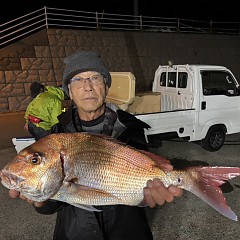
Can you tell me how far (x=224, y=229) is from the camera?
11.3 ft

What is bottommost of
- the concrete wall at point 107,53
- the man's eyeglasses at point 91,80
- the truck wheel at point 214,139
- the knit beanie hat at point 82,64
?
the truck wheel at point 214,139

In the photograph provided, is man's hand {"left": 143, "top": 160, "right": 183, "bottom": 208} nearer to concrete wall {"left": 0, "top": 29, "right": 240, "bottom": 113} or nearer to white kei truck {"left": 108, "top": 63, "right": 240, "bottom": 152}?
white kei truck {"left": 108, "top": 63, "right": 240, "bottom": 152}

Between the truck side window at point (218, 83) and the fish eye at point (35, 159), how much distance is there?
5295 millimetres

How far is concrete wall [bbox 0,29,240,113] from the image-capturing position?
34.9 feet

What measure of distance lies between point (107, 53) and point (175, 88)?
7569 millimetres

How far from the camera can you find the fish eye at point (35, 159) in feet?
4.68

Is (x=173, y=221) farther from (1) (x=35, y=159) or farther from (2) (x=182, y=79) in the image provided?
(2) (x=182, y=79)

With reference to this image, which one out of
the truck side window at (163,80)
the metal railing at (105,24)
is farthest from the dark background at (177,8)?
the truck side window at (163,80)

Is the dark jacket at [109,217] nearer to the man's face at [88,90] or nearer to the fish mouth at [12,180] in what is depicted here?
the man's face at [88,90]

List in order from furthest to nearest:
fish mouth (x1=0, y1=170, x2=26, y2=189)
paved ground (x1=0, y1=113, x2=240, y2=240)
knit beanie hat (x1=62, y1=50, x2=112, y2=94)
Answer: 1. paved ground (x1=0, y1=113, x2=240, y2=240)
2. knit beanie hat (x1=62, y1=50, x2=112, y2=94)
3. fish mouth (x1=0, y1=170, x2=26, y2=189)

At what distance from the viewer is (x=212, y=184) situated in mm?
1576

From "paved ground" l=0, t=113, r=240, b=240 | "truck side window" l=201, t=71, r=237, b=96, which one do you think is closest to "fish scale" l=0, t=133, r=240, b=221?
"paved ground" l=0, t=113, r=240, b=240

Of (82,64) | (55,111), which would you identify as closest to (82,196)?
(82,64)

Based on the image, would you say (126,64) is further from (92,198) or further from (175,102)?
(92,198)
